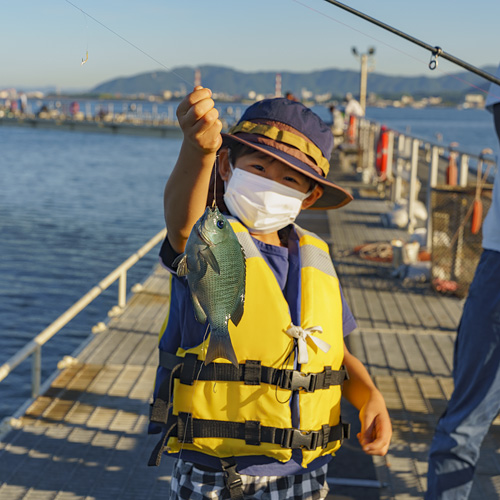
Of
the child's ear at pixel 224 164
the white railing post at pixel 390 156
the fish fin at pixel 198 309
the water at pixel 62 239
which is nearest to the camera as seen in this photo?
the fish fin at pixel 198 309

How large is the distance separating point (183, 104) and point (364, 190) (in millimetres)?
18658

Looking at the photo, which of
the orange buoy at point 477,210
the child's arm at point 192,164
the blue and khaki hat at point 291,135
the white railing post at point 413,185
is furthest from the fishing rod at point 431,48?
the white railing post at point 413,185

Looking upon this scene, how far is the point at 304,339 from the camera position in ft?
8.08

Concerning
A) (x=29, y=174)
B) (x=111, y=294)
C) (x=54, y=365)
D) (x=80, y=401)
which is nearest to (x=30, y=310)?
(x=111, y=294)

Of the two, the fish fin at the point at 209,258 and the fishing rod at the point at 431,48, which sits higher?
the fishing rod at the point at 431,48

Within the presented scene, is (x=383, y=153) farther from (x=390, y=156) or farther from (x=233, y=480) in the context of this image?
(x=233, y=480)

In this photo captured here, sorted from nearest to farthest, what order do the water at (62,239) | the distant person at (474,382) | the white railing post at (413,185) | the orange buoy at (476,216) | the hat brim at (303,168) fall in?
the hat brim at (303,168) → the distant person at (474,382) → the orange buoy at (476,216) → the white railing post at (413,185) → the water at (62,239)

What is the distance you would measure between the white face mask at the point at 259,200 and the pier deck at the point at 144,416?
2.49 metres

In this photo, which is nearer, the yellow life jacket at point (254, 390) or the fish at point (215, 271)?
the fish at point (215, 271)

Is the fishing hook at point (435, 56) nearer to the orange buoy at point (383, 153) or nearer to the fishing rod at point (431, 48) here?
the fishing rod at point (431, 48)

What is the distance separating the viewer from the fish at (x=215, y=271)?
1.58 m

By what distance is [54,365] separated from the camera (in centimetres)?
1311

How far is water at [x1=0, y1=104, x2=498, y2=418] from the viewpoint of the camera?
49.4 feet

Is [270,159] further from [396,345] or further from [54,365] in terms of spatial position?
[54,365]
